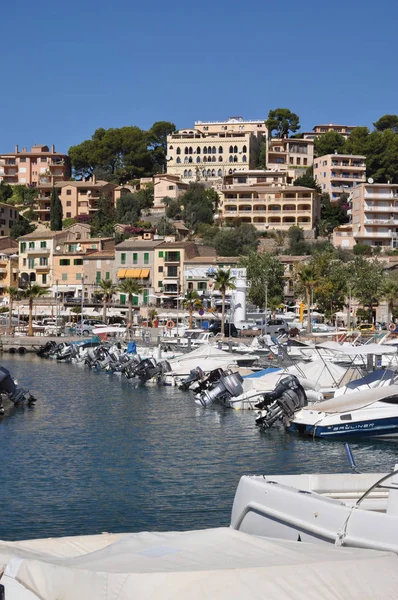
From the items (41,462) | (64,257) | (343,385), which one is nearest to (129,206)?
(64,257)

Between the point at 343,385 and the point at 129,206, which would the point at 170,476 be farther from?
the point at 129,206

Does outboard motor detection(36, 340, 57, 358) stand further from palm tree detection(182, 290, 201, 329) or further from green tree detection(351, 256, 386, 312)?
green tree detection(351, 256, 386, 312)

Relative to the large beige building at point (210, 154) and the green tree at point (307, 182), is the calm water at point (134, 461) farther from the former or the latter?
the large beige building at point (210, 154)

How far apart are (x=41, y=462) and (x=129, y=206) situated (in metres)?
99.6

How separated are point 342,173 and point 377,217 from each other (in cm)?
1737

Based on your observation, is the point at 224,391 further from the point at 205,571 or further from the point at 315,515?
the point at 205,571

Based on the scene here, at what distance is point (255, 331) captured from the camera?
74.4 m

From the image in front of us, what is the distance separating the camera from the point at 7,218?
128m

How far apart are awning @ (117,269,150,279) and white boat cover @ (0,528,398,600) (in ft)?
290

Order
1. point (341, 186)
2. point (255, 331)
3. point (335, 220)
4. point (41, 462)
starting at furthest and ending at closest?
point (341, 186)
point (335, 220)
point (255, 331)
point (41, 462)

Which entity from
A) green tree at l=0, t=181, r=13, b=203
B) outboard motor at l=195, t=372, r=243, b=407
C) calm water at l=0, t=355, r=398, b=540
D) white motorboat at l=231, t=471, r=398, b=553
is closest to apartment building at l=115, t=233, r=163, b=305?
green tree at l=0, t=181, r=13, b=203

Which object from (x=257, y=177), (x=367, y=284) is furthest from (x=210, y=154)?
(x=367, y=284)

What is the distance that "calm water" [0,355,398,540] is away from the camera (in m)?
20.4

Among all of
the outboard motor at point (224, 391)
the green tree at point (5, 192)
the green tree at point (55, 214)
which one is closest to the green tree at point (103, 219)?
the green tree at point (55, 214)
